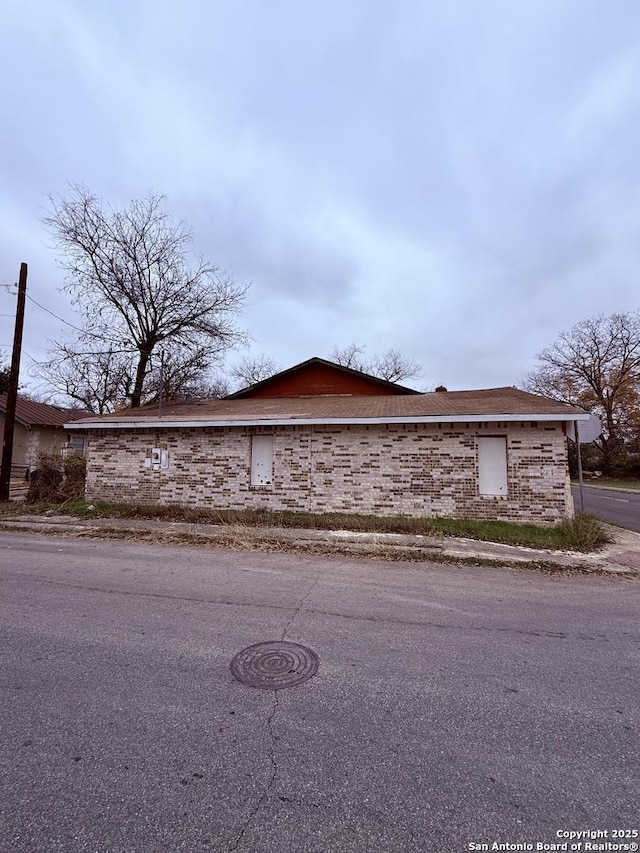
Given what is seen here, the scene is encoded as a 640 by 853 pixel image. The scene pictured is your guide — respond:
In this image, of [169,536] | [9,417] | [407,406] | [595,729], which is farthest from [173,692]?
[9,417]

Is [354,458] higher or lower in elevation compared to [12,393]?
lower

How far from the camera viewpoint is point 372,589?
225 inches

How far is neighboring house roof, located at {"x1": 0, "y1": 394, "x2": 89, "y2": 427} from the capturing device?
23.7m

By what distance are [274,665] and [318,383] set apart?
56.7 ft

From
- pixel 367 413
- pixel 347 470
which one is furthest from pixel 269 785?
pixel 367 413

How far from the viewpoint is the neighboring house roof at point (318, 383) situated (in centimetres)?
1969

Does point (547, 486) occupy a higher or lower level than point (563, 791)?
higher

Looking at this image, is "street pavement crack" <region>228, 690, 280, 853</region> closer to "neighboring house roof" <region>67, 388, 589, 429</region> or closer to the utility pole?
"neighboring house roof" <region>67, 388, 589, 429</region>

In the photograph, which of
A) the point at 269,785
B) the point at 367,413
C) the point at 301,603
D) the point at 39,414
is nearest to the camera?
the point at 269,785

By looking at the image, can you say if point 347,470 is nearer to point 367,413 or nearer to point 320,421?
point 320,421

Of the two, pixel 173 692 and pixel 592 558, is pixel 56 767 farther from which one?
pixel 592 558

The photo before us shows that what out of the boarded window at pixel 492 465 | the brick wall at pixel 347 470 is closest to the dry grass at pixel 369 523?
the brick wall at pixel 347 470

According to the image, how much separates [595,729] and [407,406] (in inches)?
409

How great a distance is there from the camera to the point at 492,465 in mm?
10656
